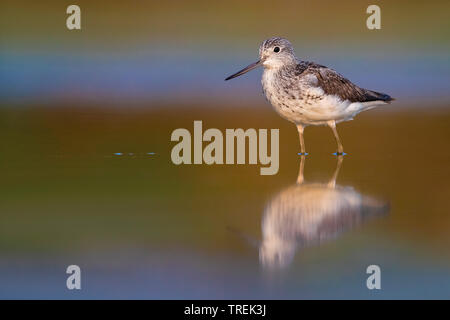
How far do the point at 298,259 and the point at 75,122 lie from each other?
1052 cm

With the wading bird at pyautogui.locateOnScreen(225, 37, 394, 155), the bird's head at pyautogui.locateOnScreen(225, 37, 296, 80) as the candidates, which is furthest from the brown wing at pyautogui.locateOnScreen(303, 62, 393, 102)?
the bird's head at pyautogui.locateOnScreen(225, 37, 296, 80)

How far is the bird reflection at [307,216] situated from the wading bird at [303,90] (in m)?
2.27

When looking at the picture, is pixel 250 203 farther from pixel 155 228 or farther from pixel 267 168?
pixel 267 168

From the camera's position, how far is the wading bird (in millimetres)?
10453

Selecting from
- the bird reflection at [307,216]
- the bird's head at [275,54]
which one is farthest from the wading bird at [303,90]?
the bird reflection at [307,216]

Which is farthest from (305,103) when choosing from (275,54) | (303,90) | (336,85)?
(275,54)

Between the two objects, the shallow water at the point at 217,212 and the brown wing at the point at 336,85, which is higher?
the brown wing at the point at 336,85

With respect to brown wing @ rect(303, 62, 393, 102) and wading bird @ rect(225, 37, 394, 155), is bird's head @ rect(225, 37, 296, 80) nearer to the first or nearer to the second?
wading bird @ rect(225, 37, 394, 155)

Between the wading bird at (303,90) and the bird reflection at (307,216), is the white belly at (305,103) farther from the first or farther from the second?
the bird reflection at (307,216)

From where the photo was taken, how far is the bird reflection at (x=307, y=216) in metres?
5.87

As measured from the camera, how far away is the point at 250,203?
7.54 m

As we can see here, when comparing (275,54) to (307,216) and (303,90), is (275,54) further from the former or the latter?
(307,216)

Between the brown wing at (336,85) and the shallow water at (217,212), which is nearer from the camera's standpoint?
the shallow water at (217,212)

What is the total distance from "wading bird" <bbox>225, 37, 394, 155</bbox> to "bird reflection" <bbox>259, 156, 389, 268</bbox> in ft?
7.45
